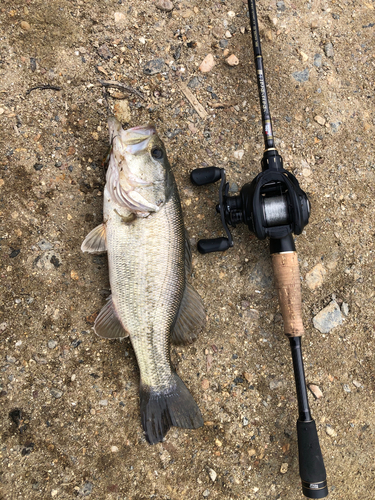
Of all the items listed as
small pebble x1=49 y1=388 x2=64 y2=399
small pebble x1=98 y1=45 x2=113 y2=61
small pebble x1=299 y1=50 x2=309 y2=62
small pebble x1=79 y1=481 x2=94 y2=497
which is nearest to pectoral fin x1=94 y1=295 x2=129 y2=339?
small pebble x1=49 y1=388 x2=64 y2=399

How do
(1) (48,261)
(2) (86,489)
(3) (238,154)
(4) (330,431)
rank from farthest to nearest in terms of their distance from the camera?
(3) (238,154) < (4) (330,431) < (1) (48,261) < (2) (86,489)

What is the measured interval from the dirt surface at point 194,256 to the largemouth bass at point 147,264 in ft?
0.70

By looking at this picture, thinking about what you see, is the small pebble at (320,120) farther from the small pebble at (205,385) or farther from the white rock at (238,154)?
the small pebble at (205,385)

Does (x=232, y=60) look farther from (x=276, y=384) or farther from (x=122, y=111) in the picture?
(x=276, y=384)

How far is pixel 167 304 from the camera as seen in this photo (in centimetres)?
249

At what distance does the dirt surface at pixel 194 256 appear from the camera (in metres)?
2.59

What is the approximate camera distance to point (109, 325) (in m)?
2.59

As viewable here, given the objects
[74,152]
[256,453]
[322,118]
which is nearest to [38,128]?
[74,152]

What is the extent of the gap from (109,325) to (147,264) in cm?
57

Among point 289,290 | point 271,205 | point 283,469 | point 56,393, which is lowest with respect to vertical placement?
point 283,469

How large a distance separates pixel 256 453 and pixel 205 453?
0.42 metres

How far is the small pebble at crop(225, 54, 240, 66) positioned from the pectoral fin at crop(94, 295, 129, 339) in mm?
2294

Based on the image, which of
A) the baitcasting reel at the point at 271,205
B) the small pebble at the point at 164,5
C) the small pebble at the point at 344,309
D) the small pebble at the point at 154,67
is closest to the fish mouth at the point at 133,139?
the baitcasting reel at the point at 271,205

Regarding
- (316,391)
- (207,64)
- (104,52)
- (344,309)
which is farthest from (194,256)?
(104,52)
